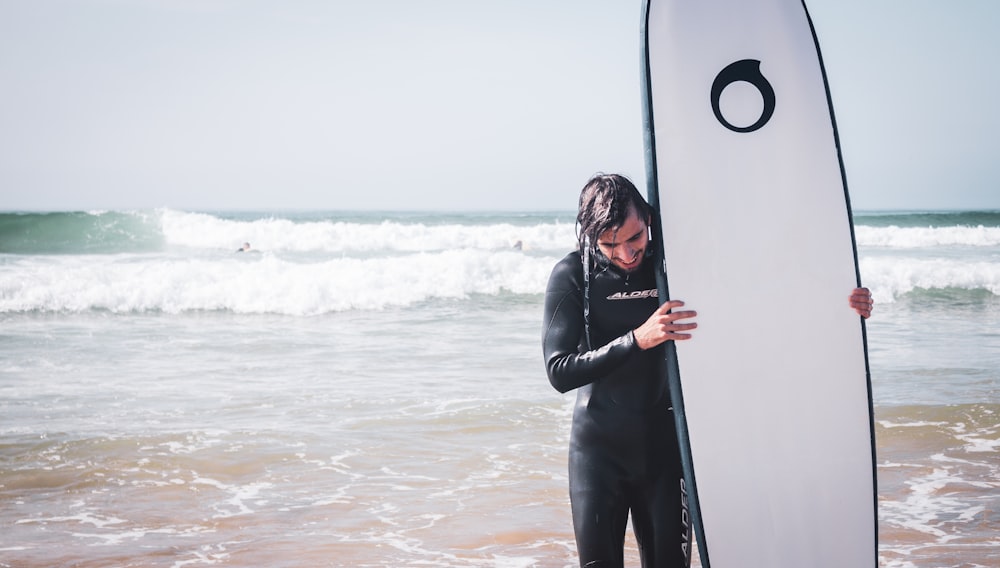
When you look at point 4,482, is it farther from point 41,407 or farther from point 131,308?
point 131,308

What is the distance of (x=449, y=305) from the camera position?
1121 centimetres

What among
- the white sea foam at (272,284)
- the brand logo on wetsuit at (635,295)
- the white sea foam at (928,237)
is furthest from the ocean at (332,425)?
the white sea foam at (928,237)

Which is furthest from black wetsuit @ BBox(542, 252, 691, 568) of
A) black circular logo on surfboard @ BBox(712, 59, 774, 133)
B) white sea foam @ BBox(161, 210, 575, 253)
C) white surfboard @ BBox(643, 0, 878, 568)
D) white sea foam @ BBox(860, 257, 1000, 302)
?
white sea foam @ BBox(161, 210, 575, 253)

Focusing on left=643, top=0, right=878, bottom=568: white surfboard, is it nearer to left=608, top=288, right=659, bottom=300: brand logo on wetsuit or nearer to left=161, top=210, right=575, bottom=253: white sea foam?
left=608, top=288, right=659, bottom=300: brand logo on wetsuit

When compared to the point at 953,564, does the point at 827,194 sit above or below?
above

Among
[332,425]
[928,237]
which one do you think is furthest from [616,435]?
[928,237]

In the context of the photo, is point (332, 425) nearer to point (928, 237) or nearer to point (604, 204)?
point (604, 204)

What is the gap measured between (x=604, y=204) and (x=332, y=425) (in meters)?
3.76

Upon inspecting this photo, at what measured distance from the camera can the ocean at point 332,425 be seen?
3.54 m

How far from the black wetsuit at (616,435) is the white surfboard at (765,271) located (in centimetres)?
14

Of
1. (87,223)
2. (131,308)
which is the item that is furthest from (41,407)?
(87,223)

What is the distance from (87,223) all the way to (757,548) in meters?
20.8

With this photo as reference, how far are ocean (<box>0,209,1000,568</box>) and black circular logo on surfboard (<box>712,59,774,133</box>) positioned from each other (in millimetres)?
1793

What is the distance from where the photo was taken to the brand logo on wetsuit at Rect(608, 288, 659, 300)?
1.95 meters
